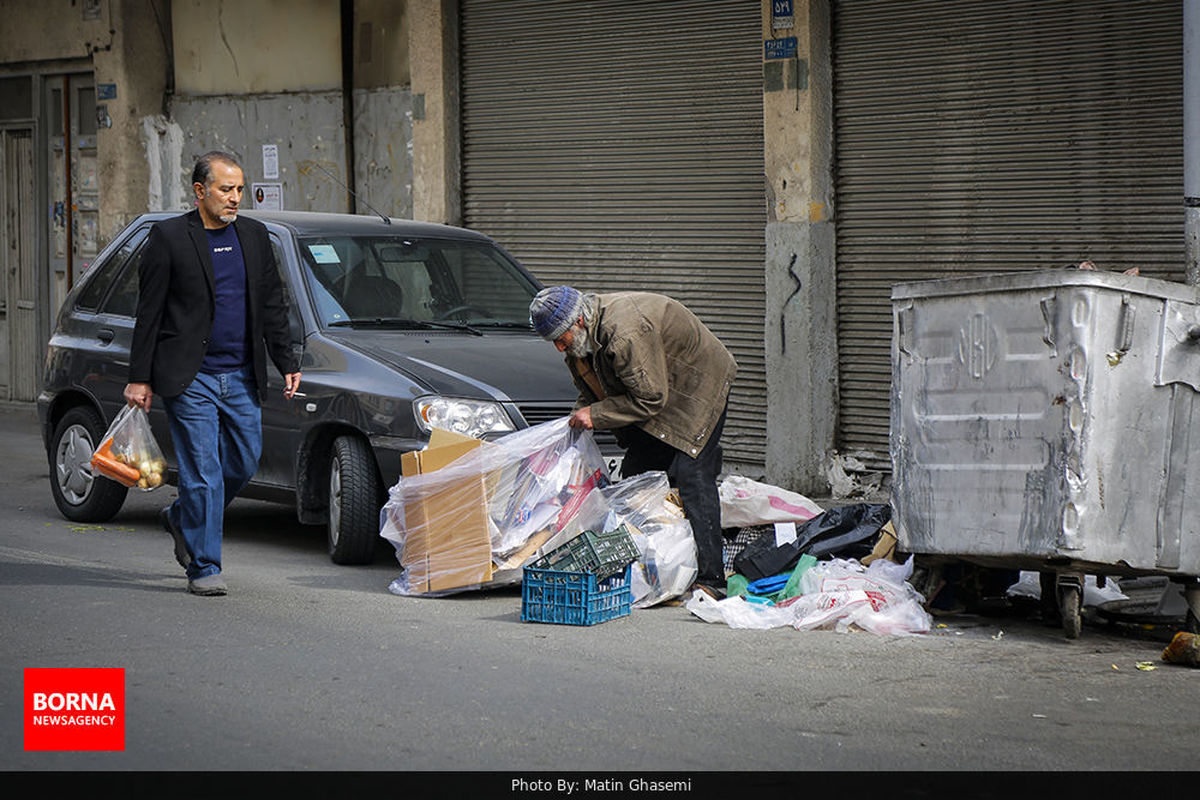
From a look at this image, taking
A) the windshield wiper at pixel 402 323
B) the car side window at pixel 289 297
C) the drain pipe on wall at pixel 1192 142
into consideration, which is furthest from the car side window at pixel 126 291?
the drain pipe on wall at pixel 1192 142

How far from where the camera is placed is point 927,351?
7090 mm

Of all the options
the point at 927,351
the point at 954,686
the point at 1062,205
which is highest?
the point at 1062,205

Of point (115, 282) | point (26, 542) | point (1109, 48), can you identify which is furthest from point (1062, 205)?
point (26, 542)

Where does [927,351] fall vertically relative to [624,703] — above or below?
above

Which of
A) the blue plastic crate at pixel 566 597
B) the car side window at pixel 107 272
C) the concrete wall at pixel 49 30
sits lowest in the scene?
the blue plastic crate at pixel 566 597

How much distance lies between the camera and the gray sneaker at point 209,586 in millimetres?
7449

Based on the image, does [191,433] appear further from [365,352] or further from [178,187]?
[178,187]

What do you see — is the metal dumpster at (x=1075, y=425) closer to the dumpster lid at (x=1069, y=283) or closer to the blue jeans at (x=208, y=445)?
the dumpster lid at (x=1069, y=283)

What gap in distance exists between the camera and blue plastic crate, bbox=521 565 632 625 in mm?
6988

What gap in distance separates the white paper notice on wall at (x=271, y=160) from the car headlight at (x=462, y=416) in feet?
26.7

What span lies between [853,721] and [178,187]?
41.5ft

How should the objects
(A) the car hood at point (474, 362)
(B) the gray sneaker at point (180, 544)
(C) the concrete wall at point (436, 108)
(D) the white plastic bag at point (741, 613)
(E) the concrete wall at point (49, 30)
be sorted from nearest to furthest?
(D) the white plastic bag at point (741, 613)
(B) the gray sneaker at point (180, 544)
(A) the car hood at point (474, 362)
(C) the concrete wall at point (436, 108)
(E) the concrete wall at point (49, 30)

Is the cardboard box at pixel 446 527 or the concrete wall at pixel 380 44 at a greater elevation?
the concrete wall at pixel 380 44

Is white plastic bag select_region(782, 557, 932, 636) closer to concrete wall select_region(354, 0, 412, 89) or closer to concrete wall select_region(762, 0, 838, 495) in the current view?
concrete wall select_region(762, 0, 838, 495)
